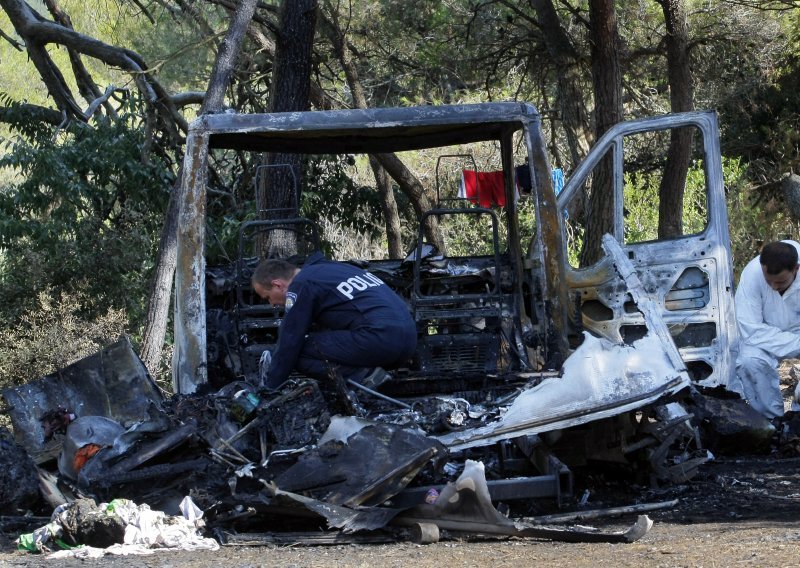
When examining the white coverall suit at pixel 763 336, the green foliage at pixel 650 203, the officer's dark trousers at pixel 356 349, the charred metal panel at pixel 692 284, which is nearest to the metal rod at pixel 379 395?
the officer's dark trousers at pixel 356 349

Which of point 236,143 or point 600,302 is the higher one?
point 236,143

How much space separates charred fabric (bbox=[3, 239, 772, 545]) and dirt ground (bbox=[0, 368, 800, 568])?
11cm

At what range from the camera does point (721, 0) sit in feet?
49.2

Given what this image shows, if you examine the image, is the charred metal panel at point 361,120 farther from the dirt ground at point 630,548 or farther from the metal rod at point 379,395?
the dirt ground at point 630,548

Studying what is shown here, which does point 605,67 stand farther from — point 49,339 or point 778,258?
point 49,339

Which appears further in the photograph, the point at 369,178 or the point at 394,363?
the point at 369,178

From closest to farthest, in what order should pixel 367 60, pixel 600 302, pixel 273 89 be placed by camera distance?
pixel 600 302
pixel 273 89
pixel 367 60

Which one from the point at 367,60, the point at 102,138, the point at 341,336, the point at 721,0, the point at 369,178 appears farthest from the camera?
the point at 369,178

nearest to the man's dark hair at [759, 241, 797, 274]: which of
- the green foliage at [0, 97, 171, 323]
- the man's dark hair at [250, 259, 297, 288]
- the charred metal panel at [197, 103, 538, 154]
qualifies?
the charred metal panel at [197, 103, 538, 154]

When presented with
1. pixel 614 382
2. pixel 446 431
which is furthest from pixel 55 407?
pixel 614 382

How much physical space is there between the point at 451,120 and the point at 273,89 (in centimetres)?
485

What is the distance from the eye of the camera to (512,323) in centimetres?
681

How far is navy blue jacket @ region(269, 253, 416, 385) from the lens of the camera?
5719 millimetres

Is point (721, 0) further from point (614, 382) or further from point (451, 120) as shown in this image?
point (614, 382)
